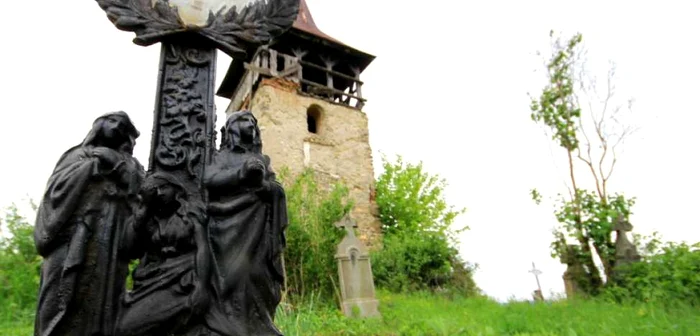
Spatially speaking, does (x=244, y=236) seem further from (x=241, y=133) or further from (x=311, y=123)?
(x=311, y=123)

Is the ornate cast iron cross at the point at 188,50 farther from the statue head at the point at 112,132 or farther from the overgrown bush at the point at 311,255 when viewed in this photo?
the overgrown bush at the point at 311,255

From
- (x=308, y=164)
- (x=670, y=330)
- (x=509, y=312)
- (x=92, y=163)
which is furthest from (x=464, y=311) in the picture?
(x=308, y=164)

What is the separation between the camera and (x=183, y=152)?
8.80 ft

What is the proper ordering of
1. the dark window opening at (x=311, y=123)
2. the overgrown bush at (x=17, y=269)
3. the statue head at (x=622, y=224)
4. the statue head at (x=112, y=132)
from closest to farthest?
the statue head at (x=112, y=132)
the overgrown bush at (x=17, y=269)
the statue head at (x=622, y=224)
the dark window opening at (x=311, y=123)

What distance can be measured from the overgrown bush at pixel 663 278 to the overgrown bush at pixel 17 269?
9972 mm

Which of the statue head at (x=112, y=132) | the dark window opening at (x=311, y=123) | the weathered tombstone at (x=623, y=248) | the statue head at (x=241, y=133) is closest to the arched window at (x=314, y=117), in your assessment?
the dark window opening at (x=311, y=123)

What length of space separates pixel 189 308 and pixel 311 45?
21.2m

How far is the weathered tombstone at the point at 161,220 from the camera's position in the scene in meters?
2.24

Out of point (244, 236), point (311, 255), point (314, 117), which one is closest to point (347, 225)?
point (311, 255)

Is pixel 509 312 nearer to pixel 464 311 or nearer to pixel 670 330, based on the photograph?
pixel 464 311

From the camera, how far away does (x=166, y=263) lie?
2369 millimetres

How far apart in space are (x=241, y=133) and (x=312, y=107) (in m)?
19.5

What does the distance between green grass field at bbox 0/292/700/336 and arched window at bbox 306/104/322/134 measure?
14.2m

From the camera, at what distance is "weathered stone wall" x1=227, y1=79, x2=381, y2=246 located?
64.1 feet
